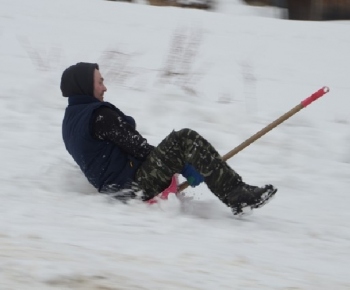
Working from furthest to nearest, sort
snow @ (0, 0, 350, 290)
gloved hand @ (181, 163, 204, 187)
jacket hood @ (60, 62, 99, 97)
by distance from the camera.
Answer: jacket hood @ (60, 62, 99, 97) < gloved hand @ (181, 163, 204, 187) < snow @ (0, 0, 350, 290)

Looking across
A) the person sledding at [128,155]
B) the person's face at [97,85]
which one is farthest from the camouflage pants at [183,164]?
the person's face at [97,85]

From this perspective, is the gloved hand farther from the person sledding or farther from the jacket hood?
the jacket hood

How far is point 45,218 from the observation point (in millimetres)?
4711

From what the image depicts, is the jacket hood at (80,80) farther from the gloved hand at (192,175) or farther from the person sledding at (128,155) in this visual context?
the gloved hand at (192,175)

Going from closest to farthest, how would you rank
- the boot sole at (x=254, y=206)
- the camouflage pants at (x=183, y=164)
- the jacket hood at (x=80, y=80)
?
the boot sole at (x=254, y=206) < the camouflage pants at (x=183, y=164) < the jacket hood at (x=80, y=80)

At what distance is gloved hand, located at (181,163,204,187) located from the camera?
528 centimetres

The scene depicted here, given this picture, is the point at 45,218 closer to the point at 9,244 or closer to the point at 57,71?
the point at 9,244

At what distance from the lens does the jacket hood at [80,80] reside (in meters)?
5.38

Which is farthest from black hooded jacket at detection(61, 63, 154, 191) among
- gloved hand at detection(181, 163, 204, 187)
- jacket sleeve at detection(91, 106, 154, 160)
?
gloved hand at detection(181, 163, 204, 187)

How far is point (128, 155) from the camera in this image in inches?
212

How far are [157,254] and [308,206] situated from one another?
203cm

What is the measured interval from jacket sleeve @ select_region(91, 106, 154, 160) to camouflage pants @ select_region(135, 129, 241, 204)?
0.53ft

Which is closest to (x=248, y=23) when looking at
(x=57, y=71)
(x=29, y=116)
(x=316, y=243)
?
(x=57, y=71)

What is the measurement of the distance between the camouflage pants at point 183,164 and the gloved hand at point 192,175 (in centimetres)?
5
